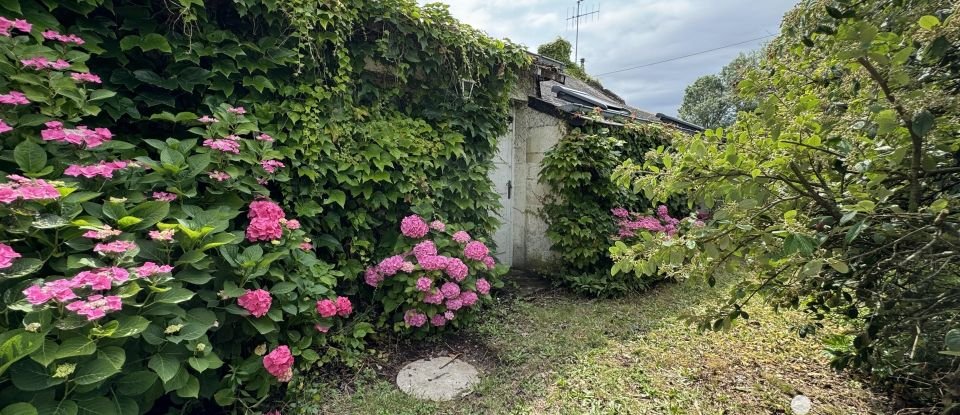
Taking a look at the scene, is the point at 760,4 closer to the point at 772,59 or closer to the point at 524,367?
the point at 772,59

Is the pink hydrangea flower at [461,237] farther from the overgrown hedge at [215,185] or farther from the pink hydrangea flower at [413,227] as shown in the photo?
the pink hydrangea flower at [413,227]

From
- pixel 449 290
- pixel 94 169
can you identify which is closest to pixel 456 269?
pixel 449 290

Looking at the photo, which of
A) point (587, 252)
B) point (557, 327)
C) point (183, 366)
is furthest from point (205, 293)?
point (587, 252)

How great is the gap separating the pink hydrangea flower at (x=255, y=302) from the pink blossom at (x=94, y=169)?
0.85 m

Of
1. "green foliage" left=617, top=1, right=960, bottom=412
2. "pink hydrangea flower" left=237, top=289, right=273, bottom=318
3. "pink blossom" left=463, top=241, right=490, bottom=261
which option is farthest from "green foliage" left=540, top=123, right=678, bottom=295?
"pink hydrangea flower" left=237, top=289, right=273, bottom=318

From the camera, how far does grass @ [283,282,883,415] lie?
2428 millimetres

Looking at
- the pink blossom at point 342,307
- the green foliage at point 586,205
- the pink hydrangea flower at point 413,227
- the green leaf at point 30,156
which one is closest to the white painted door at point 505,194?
the green foliage at point 586,205

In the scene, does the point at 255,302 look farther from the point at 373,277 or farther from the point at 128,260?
the point at 373,277

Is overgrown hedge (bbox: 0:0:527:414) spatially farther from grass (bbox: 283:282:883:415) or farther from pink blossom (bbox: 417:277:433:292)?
grass (bbox: 283:282:883:415)

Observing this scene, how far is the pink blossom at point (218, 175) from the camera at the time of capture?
2.18 metres

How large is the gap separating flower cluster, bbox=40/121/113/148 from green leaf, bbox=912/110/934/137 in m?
3.32

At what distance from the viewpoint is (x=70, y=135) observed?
175cm

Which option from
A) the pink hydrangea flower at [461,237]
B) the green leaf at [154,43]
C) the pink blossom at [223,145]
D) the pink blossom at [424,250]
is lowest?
the pink blossom at [424,250]

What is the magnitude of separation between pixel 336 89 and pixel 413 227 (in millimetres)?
1329
